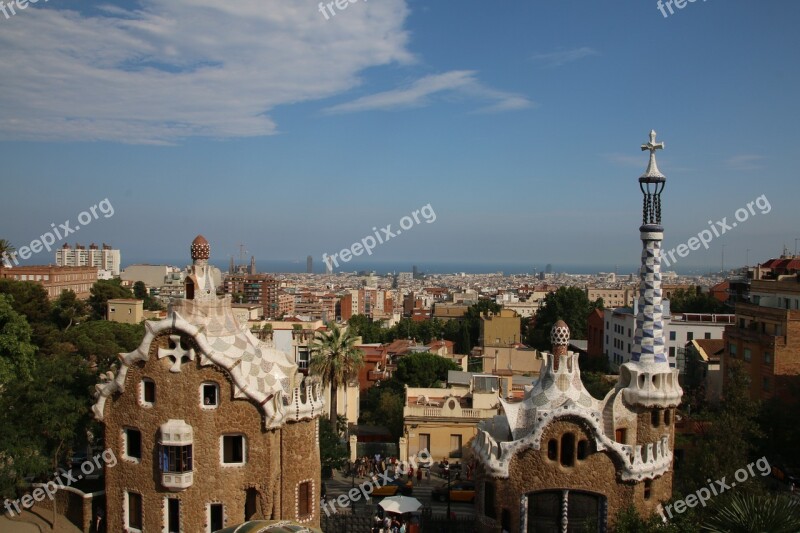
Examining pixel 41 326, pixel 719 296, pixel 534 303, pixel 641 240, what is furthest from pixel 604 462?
pixel 534 303

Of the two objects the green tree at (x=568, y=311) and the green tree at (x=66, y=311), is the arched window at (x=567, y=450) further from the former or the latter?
the green tree at (x=568, y=311)

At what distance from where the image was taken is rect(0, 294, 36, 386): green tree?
36653mm

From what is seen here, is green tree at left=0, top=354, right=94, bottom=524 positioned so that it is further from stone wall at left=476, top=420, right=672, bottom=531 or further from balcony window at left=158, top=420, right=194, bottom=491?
stone wall at left=476, top=420, right=672, bottom=531

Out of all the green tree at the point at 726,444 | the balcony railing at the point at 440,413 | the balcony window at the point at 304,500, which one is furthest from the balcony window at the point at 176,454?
the green tree at the point at 726,444

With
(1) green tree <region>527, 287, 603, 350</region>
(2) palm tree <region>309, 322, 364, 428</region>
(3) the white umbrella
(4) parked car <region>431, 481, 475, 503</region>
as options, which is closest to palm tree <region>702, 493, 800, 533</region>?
(3) the white umbrella

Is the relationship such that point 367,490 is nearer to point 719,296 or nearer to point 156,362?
point 156,362

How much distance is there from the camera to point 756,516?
19031mm

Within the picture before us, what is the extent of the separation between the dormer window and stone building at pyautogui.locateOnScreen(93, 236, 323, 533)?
0.11 ft

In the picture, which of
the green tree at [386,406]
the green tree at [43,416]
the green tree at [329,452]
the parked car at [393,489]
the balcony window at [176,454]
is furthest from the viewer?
the green tree at [386,406]

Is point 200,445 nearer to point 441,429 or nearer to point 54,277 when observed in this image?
point 441,429

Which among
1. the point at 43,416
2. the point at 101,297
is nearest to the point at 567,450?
the point at 43,416

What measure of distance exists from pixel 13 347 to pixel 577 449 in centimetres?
2926

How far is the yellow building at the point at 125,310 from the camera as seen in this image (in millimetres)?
70875

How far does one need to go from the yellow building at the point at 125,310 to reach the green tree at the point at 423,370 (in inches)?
1225
